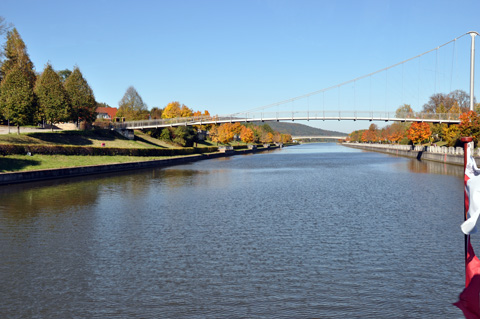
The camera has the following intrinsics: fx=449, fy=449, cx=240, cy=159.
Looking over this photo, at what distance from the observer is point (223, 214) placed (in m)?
20.7

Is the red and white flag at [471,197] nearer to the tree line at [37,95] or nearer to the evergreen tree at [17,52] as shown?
the tree line at [37,95]

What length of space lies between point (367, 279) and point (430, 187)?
2582 cm

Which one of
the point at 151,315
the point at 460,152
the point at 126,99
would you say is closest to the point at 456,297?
the point at 151,315

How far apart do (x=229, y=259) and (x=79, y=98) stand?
78.5 m

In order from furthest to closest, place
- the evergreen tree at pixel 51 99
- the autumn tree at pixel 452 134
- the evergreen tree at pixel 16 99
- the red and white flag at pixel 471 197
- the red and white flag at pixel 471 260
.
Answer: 1. the autumn tree at pixel 452 134
2. the evergreen tree at pixel 51 99
3. the evergreen tree at pixel 16 99
4. the red and white flag at pixel 471 260
5. the red and white flag at pixel 471 197

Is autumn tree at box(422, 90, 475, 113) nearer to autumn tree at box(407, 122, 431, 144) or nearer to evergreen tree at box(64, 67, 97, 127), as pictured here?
autumn tree at box(407, 122, 431, 144)

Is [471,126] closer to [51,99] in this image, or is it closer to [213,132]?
[51,99]

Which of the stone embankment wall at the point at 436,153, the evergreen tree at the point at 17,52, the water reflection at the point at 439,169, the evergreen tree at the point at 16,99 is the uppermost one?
the evergreen tree at the point at 17,52

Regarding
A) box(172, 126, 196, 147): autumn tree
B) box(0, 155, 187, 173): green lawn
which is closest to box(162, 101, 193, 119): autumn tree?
box(172, 126, 196, 147): autumn tree

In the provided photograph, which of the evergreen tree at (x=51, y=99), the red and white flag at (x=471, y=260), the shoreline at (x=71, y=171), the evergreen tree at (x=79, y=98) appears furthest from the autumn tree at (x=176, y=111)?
the red and white flag at (x=471, y=260)

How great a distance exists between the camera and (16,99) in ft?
197

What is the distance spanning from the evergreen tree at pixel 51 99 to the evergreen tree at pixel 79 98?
17.7ft

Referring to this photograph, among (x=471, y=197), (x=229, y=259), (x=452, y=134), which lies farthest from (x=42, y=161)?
(x=452, y=134)

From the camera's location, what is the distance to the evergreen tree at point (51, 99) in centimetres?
7231
